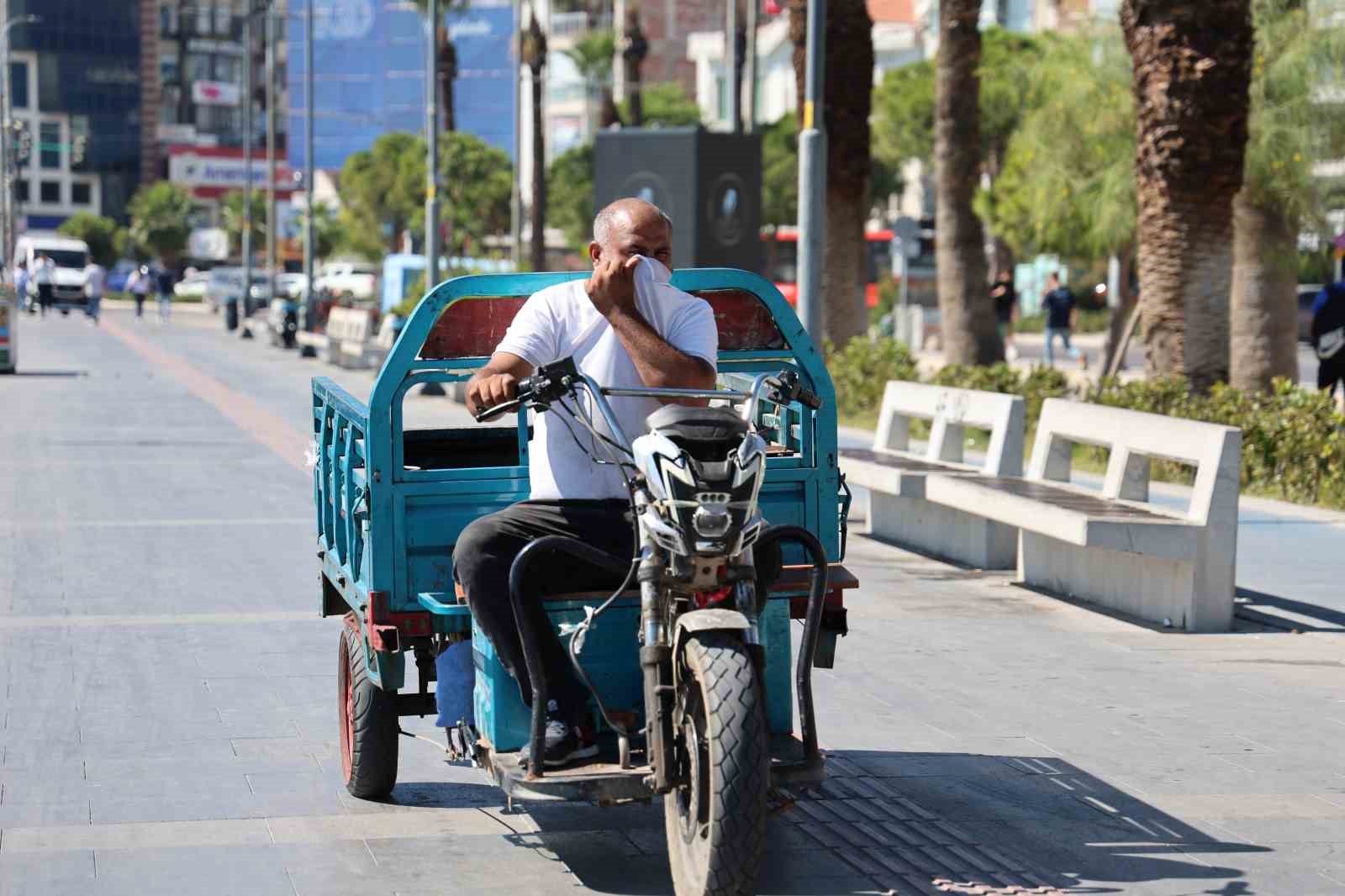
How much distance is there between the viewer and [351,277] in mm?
89812

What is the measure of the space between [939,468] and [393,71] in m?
102

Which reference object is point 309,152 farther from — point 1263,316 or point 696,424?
point 696,424

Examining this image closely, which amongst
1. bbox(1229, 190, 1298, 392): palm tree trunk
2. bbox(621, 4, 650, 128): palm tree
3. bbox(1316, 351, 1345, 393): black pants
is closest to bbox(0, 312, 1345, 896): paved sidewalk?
bbox(1316, 351, 1345, 393): black pants

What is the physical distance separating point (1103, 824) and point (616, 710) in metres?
1.72

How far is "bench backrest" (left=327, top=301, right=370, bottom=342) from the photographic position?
34500mm

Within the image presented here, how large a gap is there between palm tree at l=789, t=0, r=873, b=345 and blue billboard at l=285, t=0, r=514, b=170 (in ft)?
285

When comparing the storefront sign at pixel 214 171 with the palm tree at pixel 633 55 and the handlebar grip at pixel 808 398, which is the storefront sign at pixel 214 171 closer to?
the palm tree at pixel 633 55

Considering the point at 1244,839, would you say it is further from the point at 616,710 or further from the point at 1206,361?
the point at 1206,361

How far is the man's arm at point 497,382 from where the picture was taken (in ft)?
17.6

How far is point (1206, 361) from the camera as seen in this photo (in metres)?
17.6

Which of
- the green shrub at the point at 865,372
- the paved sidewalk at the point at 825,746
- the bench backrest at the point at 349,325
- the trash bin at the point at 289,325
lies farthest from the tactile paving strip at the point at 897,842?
the trash bin at the point at 289,325

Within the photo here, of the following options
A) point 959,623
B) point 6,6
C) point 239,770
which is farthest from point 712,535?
point 6,6

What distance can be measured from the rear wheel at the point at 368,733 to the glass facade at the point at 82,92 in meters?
134

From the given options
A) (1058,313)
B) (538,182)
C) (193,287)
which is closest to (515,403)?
(1058,313)
